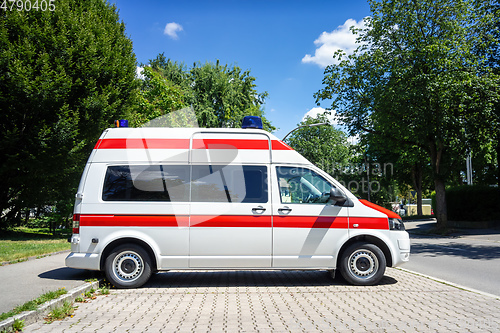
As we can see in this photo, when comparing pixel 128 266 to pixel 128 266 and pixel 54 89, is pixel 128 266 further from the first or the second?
pixel 54 89

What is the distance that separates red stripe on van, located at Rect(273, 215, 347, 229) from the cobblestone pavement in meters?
1.05

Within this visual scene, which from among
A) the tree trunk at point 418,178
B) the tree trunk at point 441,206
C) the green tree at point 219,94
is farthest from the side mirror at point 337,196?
the tree trunk at point 418,178

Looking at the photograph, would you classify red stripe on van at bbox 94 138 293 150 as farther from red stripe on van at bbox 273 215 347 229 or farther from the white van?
red stripe on van at bbox 273 215 347 229

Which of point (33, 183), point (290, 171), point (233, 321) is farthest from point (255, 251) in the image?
point (33, 183)

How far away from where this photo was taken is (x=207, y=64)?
34781mm

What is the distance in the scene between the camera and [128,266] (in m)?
6.95

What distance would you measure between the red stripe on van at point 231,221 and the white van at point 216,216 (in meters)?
0.02

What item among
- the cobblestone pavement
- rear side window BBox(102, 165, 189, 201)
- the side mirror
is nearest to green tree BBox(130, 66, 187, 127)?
rear side window BBox(102, 165, 189, 201)

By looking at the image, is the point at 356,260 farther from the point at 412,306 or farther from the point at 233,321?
the point at 233,321

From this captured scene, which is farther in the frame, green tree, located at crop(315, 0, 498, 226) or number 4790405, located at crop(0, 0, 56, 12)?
green tree, located at crop(315, 0, 498, 226)

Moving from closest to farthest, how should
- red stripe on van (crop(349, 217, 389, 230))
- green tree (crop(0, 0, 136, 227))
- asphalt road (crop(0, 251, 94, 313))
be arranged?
asphalt road (crop(0, 251, 94, 313)), red stripe on van (crop(349, 217, 389, 230)), green tree (crop(0, 0, 136, 227))

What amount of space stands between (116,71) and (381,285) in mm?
15836

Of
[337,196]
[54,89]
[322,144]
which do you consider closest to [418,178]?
[322,144]

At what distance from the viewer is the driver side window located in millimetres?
7105
